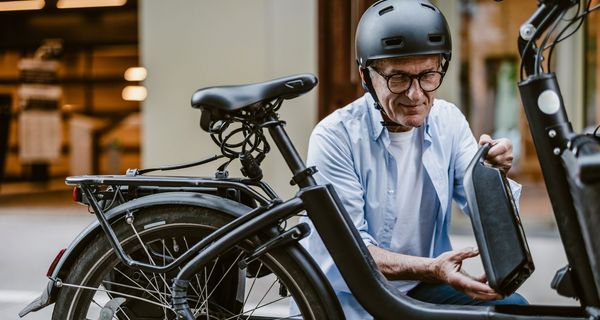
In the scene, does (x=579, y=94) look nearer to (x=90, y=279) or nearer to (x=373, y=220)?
(x=373, y=220)

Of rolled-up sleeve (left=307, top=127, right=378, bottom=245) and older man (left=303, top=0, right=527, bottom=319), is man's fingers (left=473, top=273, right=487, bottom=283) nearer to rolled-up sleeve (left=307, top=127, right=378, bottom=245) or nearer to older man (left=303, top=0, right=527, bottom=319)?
older man (left=303, top=0, right=527, bottom=319)

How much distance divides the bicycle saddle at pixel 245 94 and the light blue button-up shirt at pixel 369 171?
359mm

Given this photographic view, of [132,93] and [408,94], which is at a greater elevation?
[132,93]

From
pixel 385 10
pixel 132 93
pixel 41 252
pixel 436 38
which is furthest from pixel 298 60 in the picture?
pixel 436 38

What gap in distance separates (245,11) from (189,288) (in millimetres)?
4834

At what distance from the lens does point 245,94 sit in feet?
6.88

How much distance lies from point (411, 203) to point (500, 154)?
383 mm

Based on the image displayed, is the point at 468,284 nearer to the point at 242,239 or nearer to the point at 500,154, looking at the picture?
the point at 500,154

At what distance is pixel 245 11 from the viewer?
22.3 feet

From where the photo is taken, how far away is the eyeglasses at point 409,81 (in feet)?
7.50

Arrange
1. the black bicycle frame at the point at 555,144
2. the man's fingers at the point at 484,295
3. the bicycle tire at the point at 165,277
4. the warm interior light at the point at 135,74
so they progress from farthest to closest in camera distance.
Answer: the warm interior light at the point at 135,74 → the bicycle tire at the point at 165,277 → the man's fingers at the point at 484,295 → the black bicycle frame at the point at 555,144

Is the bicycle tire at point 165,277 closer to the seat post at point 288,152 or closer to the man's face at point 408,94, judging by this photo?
the seat post at point 288,152

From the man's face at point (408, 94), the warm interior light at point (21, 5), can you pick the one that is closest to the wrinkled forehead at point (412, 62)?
the man's face at point (408, 94)

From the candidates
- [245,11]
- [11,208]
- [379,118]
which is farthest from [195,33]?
[379,118]
